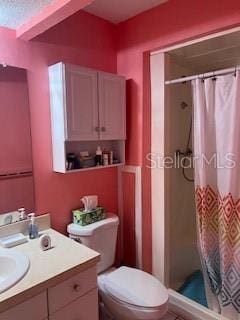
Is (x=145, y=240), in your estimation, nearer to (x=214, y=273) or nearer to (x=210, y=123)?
(x=214, y=273)

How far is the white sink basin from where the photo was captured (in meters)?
1.15

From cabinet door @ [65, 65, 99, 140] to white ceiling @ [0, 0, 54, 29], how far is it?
13.9 inches

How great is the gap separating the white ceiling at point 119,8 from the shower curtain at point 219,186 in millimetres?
668

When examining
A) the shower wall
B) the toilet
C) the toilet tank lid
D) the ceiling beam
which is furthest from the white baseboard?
the ceiling beam

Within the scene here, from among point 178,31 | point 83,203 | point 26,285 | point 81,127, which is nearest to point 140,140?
point 81,127

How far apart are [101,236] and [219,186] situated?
0.90 meters

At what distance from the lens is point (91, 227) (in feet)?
5.90

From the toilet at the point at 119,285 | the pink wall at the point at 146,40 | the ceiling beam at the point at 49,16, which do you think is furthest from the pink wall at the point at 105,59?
the toilet at the point at 119,285

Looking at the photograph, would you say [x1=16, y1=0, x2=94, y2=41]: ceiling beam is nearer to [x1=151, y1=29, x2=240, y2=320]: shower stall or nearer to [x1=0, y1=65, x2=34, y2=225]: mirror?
[x1=0, y1=65, x2=34, y2=225]: mirror

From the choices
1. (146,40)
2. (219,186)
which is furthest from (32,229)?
(146,40)

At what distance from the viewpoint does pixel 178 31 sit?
1.74 meters

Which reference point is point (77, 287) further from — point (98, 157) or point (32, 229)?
point (98, 157)

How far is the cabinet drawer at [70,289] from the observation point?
1.17 metres

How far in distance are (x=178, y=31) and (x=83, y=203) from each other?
4.65ft
